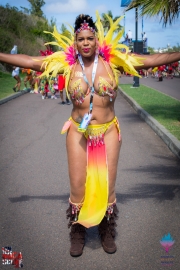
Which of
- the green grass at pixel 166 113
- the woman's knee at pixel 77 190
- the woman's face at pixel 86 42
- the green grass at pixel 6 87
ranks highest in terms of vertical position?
the woman's face at pixel 86 42

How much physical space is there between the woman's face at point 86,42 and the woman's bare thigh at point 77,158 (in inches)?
27.1

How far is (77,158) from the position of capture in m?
3.79

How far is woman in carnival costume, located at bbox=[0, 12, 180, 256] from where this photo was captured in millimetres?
3682

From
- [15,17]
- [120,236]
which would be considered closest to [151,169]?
[120,236]

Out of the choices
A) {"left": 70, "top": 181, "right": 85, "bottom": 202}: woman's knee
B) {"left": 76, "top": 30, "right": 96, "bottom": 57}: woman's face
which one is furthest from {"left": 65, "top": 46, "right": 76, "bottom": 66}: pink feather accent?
{"left": 70, "top": 181, "right": 85, "bottom": 202}: woman's knee

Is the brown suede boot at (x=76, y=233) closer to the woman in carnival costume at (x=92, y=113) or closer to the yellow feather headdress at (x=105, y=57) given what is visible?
the woman in carnival costume at (x=92, y=113)

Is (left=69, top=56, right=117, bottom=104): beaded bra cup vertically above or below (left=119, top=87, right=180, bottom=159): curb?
above

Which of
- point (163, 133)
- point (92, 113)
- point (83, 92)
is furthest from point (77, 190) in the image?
point (163, 133)

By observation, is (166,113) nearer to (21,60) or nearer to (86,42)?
(21,60)

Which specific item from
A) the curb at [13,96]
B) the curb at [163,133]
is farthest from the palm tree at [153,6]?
the curb at [13,96]

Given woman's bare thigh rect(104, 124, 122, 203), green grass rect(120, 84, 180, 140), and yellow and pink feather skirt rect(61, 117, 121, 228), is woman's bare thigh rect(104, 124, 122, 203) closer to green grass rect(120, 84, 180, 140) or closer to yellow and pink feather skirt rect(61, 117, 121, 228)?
yellow and pink feather skirt rect(61, 117, 121, 228)

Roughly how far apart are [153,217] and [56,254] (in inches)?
52.1

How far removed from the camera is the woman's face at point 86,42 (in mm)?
3625

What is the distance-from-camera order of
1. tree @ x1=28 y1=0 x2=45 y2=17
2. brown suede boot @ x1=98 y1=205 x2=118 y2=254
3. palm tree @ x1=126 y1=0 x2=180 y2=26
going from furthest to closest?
tree @ x1=28 y1=0 x2=45 y2=17, palm tree @ x1=126 y1=0 x2=180 y2=26, brown suede boot @ x1=98 y1=205 x2=118 y2=254
